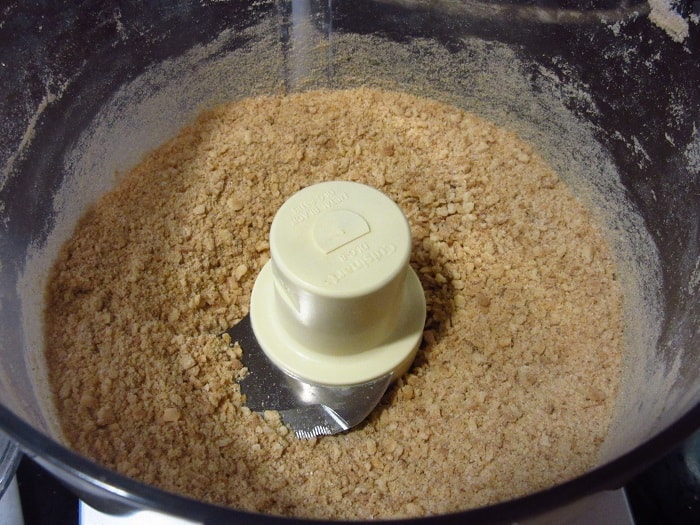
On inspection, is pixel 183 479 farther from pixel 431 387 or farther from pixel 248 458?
pixel 431 387

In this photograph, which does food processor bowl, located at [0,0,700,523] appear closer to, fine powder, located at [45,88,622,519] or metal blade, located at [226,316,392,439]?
fine powder, located at [45,88,622,519]

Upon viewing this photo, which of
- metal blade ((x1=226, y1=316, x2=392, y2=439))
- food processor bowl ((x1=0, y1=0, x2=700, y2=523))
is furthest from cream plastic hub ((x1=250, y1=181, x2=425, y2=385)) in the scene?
food processor bowl ((x1=0, y1=0, x2=700, y2=523))

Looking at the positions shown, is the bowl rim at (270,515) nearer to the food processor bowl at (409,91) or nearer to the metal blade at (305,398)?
the food processor bowl at (409,91)

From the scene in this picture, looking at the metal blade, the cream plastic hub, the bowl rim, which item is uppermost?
the bowl rim

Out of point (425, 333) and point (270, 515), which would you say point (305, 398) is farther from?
point (270, 515)

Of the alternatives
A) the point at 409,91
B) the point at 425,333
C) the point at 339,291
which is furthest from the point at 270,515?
the point at 409,91

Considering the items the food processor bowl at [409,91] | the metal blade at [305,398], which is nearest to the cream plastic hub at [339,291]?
the metal blade at [305,398]

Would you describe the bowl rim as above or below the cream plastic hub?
above
